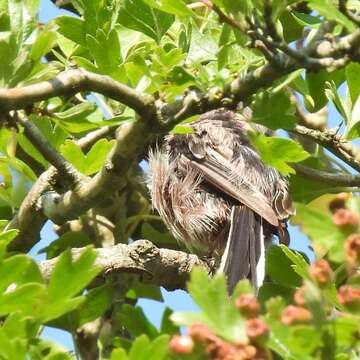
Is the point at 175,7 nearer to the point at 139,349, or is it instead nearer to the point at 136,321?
the point at 136,321

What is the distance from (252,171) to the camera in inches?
192

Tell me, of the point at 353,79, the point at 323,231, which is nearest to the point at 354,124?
the point at 353,79

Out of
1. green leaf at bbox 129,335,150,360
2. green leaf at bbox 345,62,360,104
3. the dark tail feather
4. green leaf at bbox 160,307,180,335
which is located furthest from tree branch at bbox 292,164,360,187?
green leaf at bbox 129,335,150,360

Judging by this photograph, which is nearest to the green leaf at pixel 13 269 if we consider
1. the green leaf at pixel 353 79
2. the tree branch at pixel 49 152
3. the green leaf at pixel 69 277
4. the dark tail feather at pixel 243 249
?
the green leaf at pixel 69 277

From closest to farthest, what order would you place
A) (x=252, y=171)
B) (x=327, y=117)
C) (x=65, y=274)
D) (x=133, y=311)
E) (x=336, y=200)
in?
1. (x=336, y=200)
2. (x=65, y=274)
3. (x=133, y=311)
4. (x=327, y=117)
5. (x=252, y=171)

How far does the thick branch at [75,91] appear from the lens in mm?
2549

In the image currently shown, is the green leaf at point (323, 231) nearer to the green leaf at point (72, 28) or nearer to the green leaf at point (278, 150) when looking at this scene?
the green leaf at point (278, 150)

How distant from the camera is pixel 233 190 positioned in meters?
4.81

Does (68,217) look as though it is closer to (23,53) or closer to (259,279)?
(259,279)

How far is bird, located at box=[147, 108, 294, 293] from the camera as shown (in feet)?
15.2

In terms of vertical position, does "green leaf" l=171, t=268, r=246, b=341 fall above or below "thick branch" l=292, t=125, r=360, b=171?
above

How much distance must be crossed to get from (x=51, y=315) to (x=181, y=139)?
3039mm

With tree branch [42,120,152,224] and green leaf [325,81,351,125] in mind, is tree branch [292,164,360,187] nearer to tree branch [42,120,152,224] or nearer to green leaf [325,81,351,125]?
green leaf [325,81,351,125]

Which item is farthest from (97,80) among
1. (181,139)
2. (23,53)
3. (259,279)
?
(181,139)
